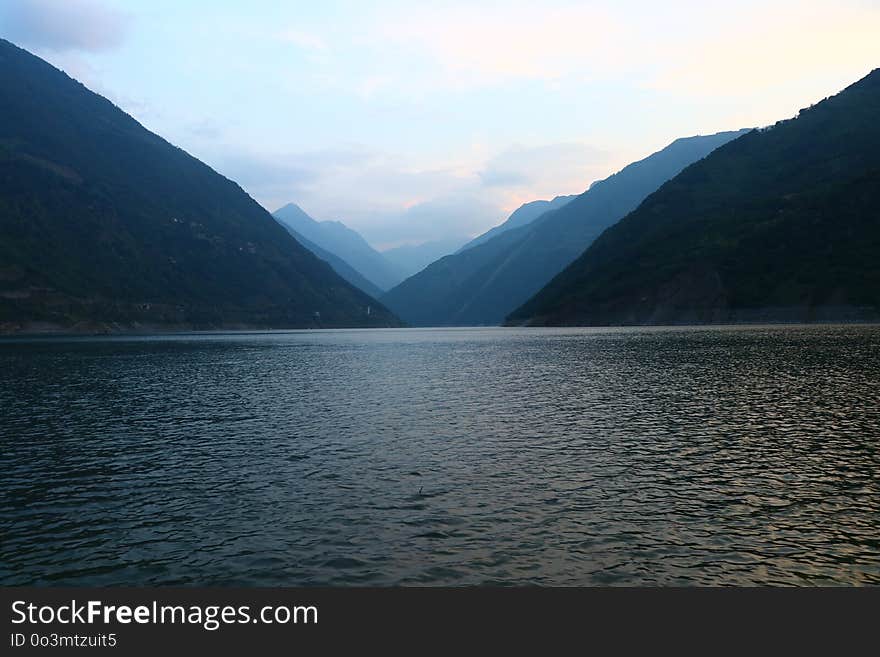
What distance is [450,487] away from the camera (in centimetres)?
2788

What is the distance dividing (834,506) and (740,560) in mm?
8181

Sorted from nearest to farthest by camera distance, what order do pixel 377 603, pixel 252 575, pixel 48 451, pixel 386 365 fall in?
pixel 377 603 → pixel 252 575 → pixel 48 451 → pixel 386 365

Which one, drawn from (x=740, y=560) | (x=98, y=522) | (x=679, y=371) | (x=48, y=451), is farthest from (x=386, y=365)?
(x=740, y=560)

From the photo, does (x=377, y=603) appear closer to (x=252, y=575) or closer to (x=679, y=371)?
(x=252, y=575)

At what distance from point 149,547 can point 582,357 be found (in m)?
92.1

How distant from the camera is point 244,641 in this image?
14859mm

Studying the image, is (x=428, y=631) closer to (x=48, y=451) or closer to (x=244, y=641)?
(x=244, y=641)

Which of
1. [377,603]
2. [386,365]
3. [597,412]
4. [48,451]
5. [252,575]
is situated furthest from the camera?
[386,365]

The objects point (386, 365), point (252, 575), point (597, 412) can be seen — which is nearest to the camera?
point (252, 575)

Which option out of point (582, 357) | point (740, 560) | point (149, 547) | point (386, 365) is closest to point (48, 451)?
point (149, 547)

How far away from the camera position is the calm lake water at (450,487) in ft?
62.3

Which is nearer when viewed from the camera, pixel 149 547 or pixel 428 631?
pixel 428 631

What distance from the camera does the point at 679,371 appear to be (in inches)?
3009

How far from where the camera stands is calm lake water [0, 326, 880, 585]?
1898 cm
